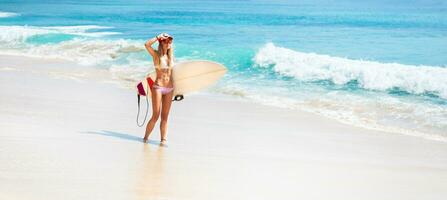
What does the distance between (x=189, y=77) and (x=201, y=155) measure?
4.74ft

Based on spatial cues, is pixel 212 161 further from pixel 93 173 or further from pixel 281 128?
pixel 281 128

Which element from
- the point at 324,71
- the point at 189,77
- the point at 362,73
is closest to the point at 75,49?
the point at 324,71

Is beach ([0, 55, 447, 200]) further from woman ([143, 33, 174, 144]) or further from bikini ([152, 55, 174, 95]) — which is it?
bikini ([152, 55, 174, 95])

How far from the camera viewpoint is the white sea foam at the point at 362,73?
50.6 feet

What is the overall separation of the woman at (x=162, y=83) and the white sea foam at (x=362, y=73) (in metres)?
8.08

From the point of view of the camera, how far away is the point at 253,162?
705 centimetres

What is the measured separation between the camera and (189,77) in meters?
8.37

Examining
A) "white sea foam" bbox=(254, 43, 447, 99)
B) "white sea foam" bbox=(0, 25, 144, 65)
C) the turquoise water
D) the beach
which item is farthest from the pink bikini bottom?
"white sea foam" bbox=(0, 25, 144, 65)

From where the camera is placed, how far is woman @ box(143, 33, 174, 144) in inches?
302

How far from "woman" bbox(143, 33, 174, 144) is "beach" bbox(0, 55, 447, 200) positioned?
0.80 feet

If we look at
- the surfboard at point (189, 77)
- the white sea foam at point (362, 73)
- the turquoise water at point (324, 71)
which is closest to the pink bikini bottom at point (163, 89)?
the surfboard at point (189, 77)

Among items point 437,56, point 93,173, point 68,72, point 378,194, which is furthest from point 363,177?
point 437,56

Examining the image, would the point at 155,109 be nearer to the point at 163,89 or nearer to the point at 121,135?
the point at 163,89

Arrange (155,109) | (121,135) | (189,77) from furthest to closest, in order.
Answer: (189,77) < (121,135) < (155,109)
